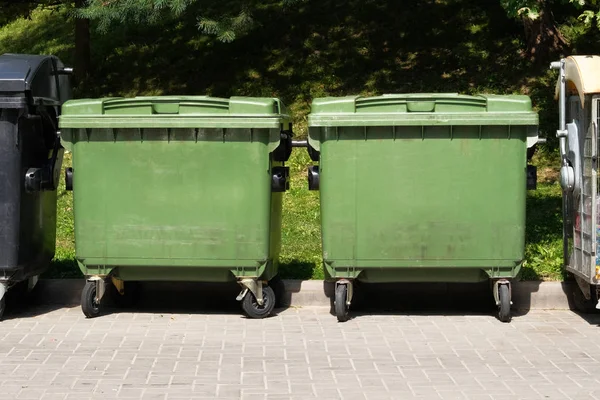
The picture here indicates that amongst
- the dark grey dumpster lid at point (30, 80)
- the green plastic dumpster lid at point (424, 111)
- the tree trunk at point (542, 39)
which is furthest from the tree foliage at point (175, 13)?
the green plastic dumpster lid at point (424, 111)

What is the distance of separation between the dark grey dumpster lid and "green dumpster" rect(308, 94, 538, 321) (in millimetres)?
2156

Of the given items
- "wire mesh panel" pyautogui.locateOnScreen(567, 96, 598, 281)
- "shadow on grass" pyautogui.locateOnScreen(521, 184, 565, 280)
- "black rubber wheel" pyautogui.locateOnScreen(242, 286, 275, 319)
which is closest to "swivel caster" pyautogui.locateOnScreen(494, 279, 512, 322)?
"wire mesh panel" pyautogui.locateOnScreen(567, 96, 598, 281)

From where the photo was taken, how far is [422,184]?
7.56 metres

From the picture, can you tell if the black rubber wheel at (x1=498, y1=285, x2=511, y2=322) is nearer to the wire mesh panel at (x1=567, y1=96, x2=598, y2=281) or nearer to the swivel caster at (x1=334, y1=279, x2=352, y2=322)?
the wire mesh panel at (x1=567, y1=96, x2=598, y2=281)

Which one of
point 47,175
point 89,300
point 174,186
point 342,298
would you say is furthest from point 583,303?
point 47,175

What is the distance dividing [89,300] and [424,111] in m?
2.92

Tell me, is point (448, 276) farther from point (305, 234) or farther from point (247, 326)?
point (305, 234)

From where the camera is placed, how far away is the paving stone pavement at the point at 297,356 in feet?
Result: 19.0

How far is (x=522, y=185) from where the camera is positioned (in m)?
7.54

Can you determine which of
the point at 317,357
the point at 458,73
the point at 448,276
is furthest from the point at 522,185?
the point at 458,73

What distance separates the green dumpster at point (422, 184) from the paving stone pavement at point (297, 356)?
551 mm

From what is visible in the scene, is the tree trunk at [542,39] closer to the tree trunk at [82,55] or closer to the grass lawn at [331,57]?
the grass lawn at [331,57]

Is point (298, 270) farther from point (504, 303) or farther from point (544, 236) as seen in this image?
point (544, 236)

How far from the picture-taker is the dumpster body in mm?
7336
